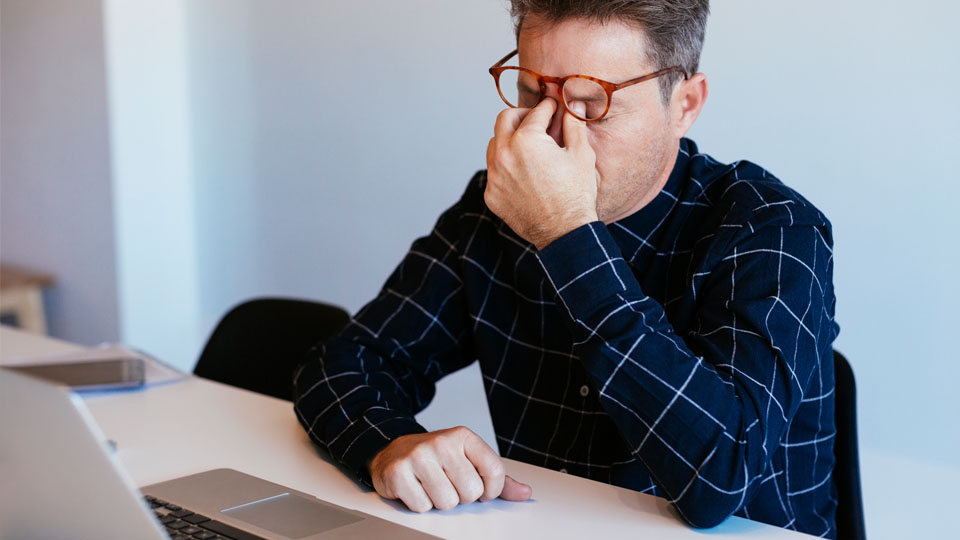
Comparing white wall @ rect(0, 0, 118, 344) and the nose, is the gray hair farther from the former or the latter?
white wall @ rect(0, 0, 118, 344)

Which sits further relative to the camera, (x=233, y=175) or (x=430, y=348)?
(x=233, y=175)

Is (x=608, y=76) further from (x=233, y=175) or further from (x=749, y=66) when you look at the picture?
(x=233, y=175)

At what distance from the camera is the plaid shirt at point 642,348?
3.30 feet

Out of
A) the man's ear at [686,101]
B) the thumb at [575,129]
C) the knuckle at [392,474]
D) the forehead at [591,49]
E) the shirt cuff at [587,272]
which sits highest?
the forehead at [591,49]

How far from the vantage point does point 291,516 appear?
0.98 m

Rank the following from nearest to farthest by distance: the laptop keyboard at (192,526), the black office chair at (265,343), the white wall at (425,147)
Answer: the laptop keyboard at (192,526)
the black office chair at (265,343)
the white wall at (425,147)

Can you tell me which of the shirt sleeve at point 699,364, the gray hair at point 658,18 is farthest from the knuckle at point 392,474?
the gray hair at point 658,18

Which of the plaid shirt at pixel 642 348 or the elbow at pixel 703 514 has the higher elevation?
the plaid shirt at pixel 642 348

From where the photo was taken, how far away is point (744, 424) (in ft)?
3.29

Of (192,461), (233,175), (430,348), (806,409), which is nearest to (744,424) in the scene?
(806,409)

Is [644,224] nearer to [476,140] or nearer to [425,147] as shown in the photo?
[476,140]

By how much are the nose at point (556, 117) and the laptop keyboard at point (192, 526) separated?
0.60 m

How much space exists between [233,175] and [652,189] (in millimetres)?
2168

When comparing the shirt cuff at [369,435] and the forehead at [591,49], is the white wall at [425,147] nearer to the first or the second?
the forehead at [591,49]
